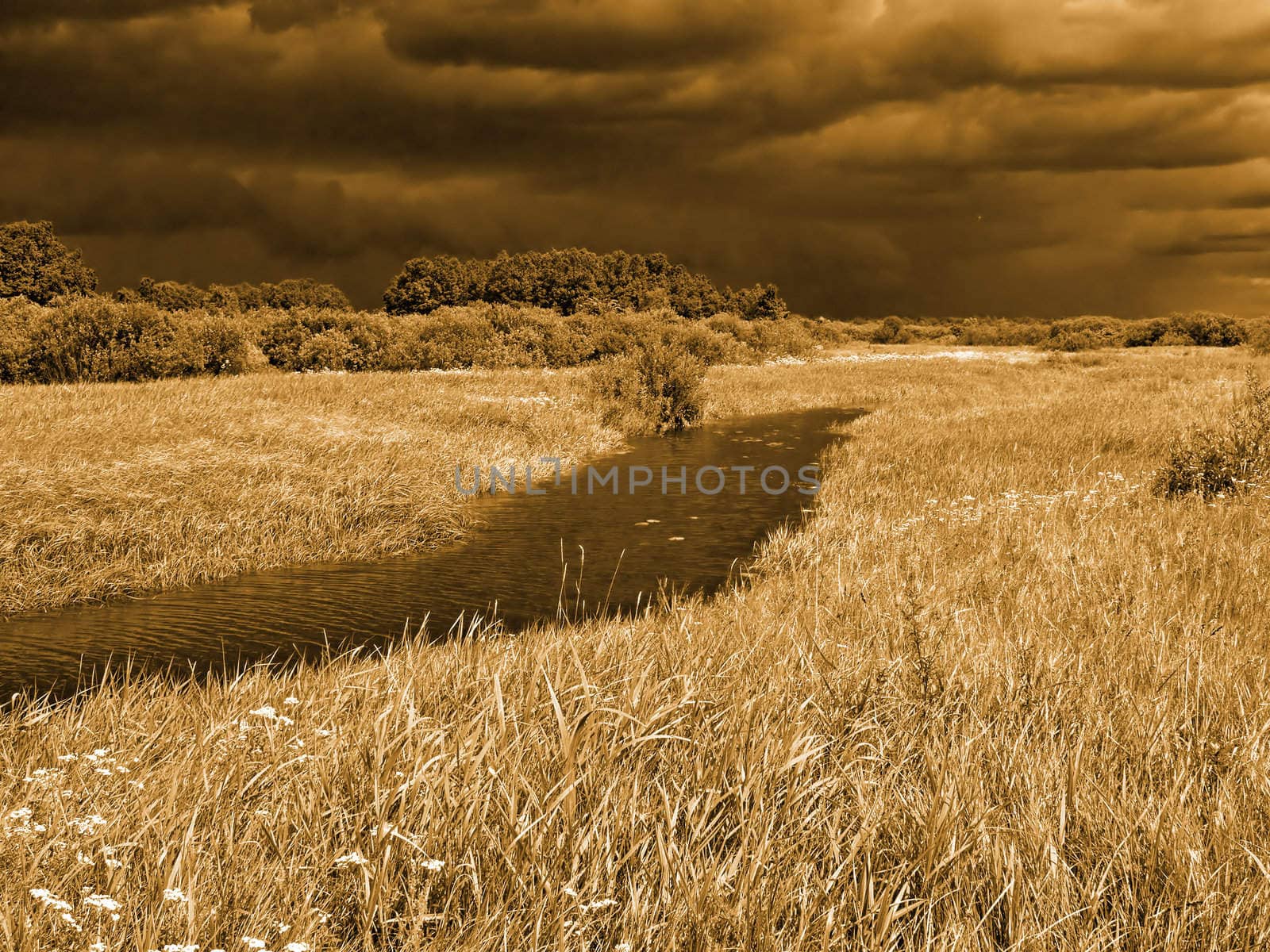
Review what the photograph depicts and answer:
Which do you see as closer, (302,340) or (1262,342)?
(302,340)

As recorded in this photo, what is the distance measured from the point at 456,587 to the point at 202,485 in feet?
15.6

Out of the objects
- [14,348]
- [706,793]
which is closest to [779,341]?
[14,348]

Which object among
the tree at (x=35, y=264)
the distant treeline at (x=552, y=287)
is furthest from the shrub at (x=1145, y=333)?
the tree at (x=35, y=264)

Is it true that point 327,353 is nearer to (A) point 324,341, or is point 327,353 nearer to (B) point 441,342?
(A) point 324,341

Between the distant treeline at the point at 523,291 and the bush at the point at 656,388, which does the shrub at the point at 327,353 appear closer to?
the bush at the point at 656,388

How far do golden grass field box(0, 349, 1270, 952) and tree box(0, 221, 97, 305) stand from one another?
69.3m

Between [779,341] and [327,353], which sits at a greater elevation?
[779,341]

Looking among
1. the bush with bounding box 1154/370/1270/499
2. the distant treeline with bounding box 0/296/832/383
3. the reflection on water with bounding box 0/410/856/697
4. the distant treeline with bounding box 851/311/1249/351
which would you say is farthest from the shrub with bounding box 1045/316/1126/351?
the reflection on water with bounding box 0/410/856/697

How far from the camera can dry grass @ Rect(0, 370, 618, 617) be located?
1070 cm

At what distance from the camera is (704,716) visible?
446 centimetres

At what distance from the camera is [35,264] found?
204 feet

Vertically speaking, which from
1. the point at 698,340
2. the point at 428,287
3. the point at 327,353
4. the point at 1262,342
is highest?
the point at 428,287

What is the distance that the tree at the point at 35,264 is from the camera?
200ft

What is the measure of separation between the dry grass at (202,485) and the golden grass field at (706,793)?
4307mm
